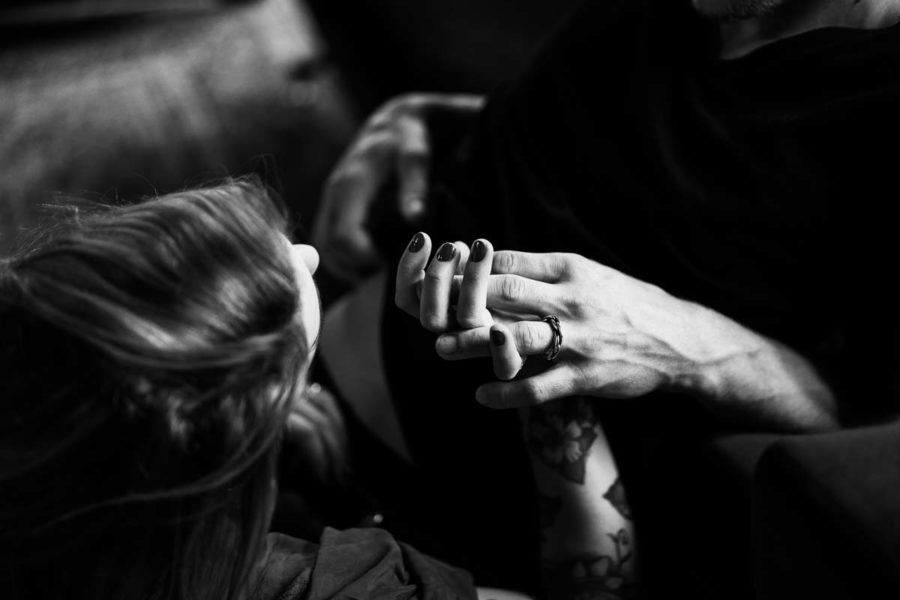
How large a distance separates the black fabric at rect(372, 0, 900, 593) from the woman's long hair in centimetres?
37

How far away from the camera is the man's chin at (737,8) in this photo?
829 mm

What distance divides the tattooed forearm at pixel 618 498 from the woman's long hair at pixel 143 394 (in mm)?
361

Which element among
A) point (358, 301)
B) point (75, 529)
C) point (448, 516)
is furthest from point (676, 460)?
point (75, 529)

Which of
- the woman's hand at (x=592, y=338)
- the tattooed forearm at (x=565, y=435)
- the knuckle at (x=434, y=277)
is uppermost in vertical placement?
the knuckle at (x=434, y=277)

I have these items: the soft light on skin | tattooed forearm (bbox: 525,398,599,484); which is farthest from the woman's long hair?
tattooed forearm (bbox: 525,398,599,484)

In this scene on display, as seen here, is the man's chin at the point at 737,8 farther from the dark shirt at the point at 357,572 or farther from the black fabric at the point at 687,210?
the dark shirt at the point at 357,572

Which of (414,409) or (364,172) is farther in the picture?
(364,172)

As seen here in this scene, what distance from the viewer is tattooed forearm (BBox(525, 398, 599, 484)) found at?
0.80m

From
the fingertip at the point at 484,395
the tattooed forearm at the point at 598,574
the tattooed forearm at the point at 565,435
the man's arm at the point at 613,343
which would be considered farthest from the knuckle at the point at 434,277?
the tattooed forearm at the point at 598,574

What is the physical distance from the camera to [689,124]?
0.89 m

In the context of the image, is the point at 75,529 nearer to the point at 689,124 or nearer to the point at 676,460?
the point at 676,460

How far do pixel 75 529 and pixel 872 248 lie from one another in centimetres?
79

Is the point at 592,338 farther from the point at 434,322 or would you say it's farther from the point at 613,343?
the point at 434,322

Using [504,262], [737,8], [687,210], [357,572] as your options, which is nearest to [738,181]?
[687,210]
